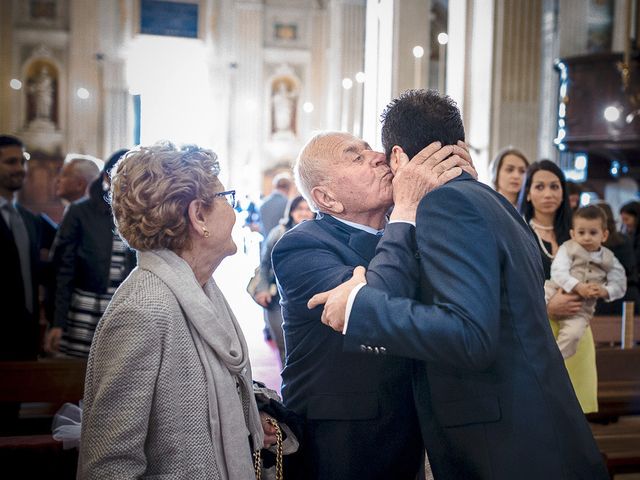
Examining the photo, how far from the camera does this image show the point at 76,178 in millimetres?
5516

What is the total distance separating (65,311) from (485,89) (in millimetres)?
5650

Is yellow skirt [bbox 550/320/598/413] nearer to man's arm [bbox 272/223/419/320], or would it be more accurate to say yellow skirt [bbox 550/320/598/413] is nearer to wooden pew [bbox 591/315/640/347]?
wooden pew [bbox 591/315/640/347]

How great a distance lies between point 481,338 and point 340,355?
62 cm

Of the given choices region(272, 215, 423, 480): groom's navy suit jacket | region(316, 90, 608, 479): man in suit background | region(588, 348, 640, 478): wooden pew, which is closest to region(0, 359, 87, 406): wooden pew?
region(272, 215, 423, 480): groom's navy suit jacket

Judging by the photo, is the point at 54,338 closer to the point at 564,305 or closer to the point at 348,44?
the point at 564,305

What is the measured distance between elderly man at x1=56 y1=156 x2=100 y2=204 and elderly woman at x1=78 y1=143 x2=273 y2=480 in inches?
150

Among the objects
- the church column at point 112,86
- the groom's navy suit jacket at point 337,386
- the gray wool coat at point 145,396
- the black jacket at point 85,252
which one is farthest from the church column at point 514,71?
the church column at point 112,86

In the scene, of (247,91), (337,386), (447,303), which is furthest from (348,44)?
(447,303)

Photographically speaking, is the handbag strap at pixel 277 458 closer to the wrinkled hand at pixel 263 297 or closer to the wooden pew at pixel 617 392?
the wooden pew at pixel 617 392

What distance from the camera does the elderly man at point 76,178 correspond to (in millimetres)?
5520

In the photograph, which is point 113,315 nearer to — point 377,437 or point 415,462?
point 377,437

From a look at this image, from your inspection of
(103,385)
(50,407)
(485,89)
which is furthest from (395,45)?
(103,385)

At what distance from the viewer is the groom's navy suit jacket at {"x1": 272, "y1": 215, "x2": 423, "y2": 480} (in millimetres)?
2168

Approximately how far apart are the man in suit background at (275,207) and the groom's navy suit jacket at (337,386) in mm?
7038
